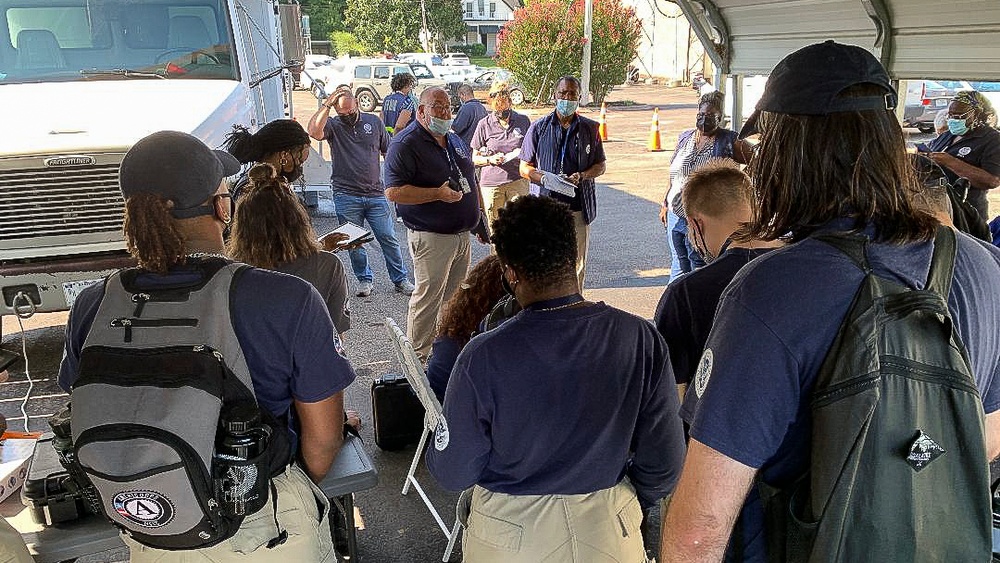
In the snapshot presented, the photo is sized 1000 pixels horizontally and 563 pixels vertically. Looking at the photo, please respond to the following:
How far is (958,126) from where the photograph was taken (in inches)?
219

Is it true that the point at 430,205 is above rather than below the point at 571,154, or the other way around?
below

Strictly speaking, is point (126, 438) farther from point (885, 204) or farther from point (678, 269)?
point (678, 269)

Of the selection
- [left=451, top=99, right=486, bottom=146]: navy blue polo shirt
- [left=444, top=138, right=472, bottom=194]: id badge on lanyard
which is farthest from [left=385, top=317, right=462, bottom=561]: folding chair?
[left=451, top=99, right=486, bottom=146]: navy blue polo shirt

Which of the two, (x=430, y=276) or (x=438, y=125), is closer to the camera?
(x=430, y=276)

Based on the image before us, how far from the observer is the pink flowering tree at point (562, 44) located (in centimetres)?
2495

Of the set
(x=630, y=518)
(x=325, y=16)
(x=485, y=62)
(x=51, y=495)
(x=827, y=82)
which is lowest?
(x=630, y=518)

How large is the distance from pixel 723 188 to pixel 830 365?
1696 millimetres

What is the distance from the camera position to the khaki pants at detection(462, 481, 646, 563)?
207 cm

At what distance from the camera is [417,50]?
5234 centimetres

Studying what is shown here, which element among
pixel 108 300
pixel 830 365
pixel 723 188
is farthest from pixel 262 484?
pixel 723 188

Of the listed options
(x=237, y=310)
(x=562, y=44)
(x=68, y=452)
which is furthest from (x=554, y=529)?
(x=562, y=44)

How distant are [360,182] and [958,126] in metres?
4.95

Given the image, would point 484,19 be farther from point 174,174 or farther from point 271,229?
point 174,174

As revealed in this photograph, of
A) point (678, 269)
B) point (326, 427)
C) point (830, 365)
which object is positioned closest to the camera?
point (830, 365)
